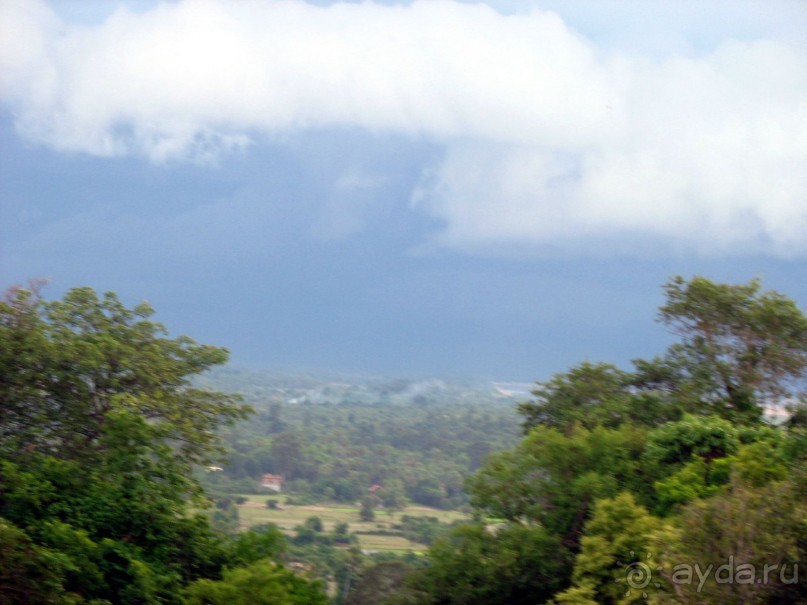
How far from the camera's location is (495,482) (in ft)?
86.7

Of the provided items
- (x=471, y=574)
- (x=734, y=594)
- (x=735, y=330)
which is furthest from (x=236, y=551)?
(x=735, y=330)

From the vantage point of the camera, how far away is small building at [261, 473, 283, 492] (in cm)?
8531

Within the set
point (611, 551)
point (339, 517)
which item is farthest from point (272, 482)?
point (611, 551)

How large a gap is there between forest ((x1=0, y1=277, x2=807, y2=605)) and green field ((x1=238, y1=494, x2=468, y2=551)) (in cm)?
1778

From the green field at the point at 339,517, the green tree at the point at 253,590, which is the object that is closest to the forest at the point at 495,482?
the green tree at the point at 253,590

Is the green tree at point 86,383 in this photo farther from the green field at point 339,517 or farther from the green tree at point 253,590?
the green field at point 339,517

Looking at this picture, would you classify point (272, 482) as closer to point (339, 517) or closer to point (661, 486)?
point (339, 517)

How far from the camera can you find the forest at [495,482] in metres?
16.8

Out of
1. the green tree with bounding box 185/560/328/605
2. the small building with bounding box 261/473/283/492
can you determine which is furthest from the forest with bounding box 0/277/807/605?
the small building with bounding box 261/473/283/492

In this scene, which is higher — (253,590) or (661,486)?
(661,486)

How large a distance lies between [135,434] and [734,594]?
14335mm

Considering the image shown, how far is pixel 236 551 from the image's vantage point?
2241 cm

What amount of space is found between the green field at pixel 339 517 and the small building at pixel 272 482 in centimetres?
267

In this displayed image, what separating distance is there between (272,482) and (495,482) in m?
62.6
